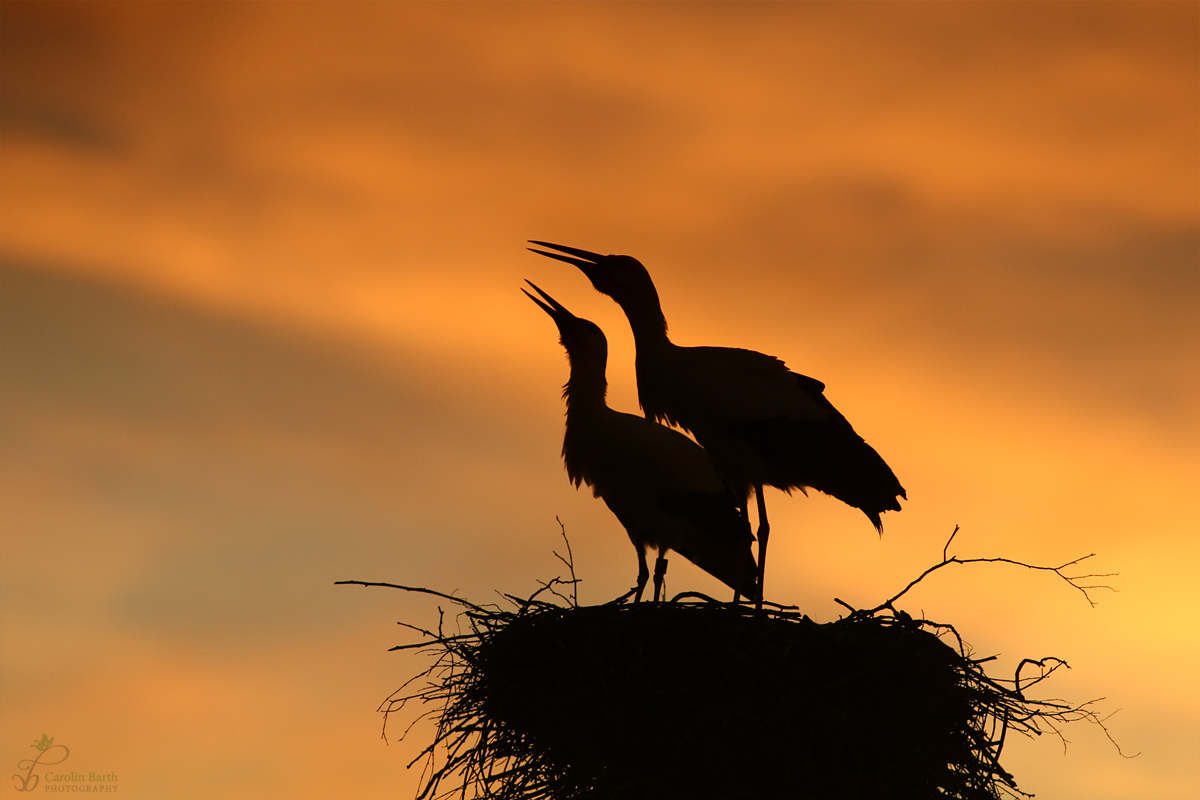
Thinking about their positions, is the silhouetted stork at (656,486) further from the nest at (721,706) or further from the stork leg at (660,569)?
the nest at (721,706)

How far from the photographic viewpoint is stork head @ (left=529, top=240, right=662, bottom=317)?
677 centimetres

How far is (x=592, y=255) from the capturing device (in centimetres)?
699

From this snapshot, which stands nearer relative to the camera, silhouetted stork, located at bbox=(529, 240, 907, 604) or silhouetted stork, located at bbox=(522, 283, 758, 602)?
silhouetted stork, located at bbox=(529, 240, 907, 604)

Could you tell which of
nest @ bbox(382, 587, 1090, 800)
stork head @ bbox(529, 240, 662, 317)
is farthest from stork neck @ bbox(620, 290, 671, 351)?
nest @ bbox(382, 587, 1090, 800)

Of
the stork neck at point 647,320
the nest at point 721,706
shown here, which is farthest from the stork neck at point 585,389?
the nest at point 721,706

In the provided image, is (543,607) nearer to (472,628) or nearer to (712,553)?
(472,628)

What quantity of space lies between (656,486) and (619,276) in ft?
4.03

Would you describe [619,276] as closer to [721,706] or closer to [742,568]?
[742,568]

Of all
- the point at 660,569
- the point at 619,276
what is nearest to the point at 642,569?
the point at 660,569

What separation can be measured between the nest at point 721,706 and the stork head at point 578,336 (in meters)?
2.24

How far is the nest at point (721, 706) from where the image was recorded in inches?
173

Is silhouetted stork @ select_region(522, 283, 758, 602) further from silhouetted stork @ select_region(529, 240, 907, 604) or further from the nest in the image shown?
the nest

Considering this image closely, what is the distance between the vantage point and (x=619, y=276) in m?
6.86

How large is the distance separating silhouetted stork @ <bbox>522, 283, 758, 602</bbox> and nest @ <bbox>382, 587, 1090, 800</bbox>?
1537 mm
